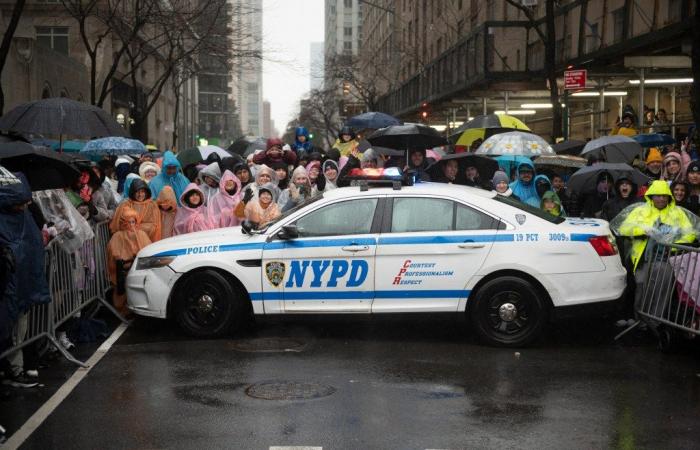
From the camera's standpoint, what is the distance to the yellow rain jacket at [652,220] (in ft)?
29.8

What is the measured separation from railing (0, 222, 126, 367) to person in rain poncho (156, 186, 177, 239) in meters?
0.91

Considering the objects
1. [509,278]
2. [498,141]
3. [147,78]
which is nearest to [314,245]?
[509,278]

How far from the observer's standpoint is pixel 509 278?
343 inches

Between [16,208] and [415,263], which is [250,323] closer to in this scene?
[415,263]

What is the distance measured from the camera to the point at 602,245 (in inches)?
344

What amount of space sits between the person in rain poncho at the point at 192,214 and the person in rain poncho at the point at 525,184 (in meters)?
4.21

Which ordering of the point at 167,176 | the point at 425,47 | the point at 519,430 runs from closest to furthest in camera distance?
the point at 519,430, the point at 167,176, the point at 425,47

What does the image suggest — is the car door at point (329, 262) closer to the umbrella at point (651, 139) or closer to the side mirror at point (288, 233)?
the side mirror at point (288, 233)

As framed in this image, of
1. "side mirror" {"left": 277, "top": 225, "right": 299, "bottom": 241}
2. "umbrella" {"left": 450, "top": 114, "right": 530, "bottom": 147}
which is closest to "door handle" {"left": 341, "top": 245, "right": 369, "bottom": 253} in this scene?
"side mirror" {"left": 277, "top": 225, "right": 299, "bottom": 241}

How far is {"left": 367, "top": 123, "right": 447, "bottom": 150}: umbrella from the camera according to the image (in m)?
14.4

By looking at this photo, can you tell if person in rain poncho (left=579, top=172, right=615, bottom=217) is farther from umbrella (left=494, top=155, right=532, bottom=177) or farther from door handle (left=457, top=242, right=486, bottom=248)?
door handle (left=457, top=242, right=486, bottom=248)

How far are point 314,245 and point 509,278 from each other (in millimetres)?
1962

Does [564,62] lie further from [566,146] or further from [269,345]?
[269,345]

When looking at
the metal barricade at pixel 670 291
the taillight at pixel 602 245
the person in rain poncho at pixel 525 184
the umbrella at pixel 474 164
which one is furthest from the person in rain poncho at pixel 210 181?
the metal barricade at pixel 670 291
